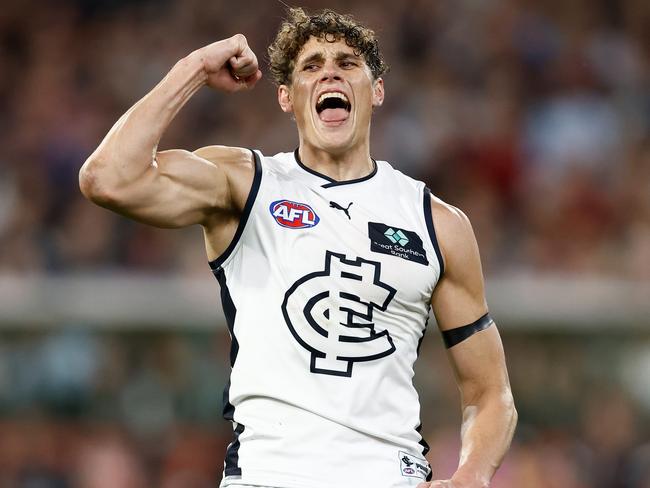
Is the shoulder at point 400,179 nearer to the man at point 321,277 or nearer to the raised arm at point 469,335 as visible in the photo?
the man at point 321,277

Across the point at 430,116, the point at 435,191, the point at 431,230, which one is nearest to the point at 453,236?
the point at 431,230

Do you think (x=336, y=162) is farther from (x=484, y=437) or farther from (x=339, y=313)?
(x=484, y=437)

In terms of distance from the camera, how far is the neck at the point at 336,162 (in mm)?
4719

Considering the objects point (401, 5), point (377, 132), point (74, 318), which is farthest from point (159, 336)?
point (401, 5)

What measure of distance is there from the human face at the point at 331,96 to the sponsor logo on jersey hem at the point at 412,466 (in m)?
1.20

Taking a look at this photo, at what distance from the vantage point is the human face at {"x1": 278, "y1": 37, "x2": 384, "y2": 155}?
4691mm

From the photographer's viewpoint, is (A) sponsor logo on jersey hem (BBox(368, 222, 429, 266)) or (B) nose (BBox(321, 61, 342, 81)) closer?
(A) sponsor logo on jersey hem (BBox(368, 222, 429, 266))

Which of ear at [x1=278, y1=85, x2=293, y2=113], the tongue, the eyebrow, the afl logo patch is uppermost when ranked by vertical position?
the eyebrow

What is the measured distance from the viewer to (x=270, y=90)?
11578 millimetres

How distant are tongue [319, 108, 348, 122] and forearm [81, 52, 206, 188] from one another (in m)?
0.70

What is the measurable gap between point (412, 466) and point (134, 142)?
1.45 metres

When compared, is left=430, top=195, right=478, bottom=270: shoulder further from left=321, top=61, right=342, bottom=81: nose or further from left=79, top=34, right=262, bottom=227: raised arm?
left=79, top=34, right=262, bottom=227: raised arm

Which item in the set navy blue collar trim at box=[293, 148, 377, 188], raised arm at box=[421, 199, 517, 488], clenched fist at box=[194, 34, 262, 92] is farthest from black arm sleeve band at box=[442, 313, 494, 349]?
clenched fist at box=[194, 34, 262, 92]

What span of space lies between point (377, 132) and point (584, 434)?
3.32 meters
